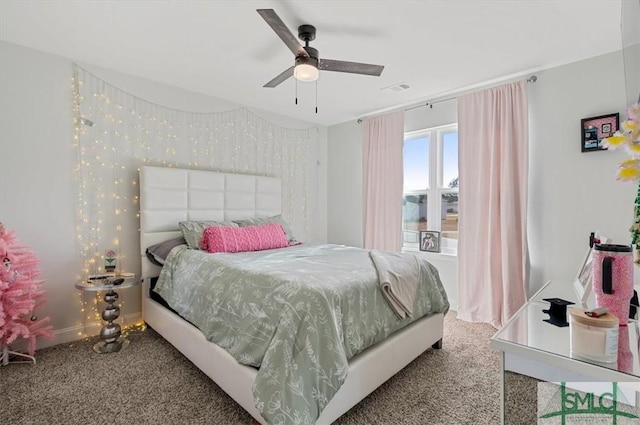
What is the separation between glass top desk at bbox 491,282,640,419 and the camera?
0.90 m

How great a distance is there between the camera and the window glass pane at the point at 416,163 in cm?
386

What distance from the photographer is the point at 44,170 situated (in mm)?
2533

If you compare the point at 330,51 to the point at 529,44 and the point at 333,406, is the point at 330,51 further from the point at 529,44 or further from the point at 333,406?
the point at 333,406

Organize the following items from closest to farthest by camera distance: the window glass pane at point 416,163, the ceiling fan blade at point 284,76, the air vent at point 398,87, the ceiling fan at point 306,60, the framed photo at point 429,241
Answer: the ceiling fan at point 306,60 < the ceiling fan blade at point 284,76 < the air vent at point 398,87 < the framed photo at point 429,241 < the window glass pane at point 416,163

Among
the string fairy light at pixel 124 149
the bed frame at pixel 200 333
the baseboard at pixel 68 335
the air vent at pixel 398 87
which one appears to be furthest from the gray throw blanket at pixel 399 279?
the baseboard at pixel 68 335

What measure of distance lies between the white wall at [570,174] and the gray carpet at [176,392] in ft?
3.88

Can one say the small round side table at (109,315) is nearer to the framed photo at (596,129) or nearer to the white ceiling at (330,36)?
the white ceiling at (330,36)

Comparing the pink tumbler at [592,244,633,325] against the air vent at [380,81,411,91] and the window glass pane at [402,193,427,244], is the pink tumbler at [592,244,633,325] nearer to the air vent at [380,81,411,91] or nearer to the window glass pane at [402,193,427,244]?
the air vent at [380,81,411,91]

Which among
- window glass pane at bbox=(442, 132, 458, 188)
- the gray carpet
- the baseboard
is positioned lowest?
the gray carpet

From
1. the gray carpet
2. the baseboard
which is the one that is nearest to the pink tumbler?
the gray carpet

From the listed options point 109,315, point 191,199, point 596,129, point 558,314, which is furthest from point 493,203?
point 109,315

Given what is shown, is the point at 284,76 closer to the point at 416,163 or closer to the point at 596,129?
the point at 416,163

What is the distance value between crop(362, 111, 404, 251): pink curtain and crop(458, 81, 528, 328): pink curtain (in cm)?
78

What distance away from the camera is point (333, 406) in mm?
1548
